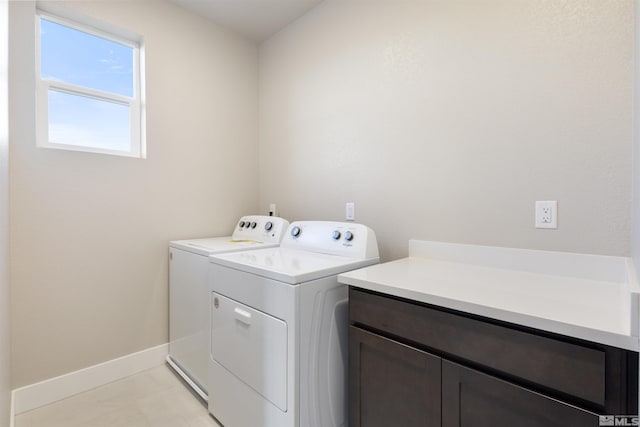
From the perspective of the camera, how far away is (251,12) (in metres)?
2.34

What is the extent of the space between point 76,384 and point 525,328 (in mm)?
2465

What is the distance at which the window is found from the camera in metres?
1.83

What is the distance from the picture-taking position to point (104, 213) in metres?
1.97

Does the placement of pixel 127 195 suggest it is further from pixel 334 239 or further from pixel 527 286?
pixel 527 286

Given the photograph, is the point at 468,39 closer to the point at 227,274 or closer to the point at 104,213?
the point at 227,274

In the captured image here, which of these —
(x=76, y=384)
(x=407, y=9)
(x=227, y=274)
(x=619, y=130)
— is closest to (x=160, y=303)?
(x=76, y=384)

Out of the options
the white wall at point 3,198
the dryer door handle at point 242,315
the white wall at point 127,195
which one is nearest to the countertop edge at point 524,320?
the dryer door handle at point 242,315

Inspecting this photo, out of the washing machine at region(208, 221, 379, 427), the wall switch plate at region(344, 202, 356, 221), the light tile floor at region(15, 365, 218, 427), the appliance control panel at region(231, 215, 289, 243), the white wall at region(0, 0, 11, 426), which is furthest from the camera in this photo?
the appliance control panel at region(231, 215, 289, 243)

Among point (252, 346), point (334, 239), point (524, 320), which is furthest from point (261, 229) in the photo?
point (524, 320)

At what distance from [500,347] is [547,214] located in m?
0.75

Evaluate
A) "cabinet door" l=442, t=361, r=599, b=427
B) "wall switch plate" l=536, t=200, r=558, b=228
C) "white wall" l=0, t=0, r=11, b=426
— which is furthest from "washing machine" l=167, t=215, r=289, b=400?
"wall switch plate" l=536, t=200, r=558, b=228

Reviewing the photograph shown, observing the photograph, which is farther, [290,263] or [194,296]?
[194,296]

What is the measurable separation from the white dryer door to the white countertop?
409 mm

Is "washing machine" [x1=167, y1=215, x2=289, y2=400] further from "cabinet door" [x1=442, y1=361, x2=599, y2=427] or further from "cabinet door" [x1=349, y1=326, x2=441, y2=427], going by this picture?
"cabinet door" [x1=442, y1=361, x2=599, y2=427]
